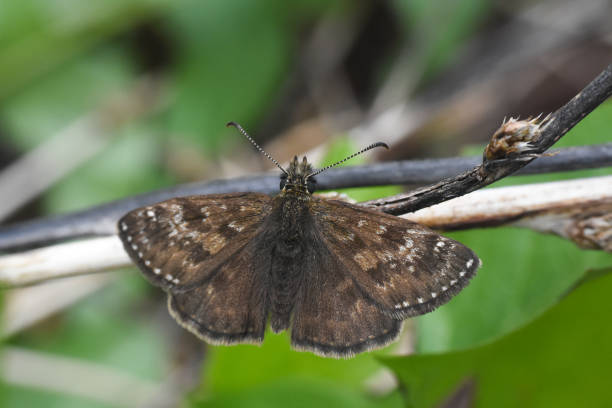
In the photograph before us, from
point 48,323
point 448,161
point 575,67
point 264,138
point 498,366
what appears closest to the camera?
point 498,366

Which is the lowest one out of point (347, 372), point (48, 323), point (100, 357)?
point (347, 372)

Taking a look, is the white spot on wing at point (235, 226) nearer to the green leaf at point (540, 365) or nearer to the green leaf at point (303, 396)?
the green leaf at point (303, 396)

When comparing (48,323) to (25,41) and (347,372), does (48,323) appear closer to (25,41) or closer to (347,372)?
(25,41)

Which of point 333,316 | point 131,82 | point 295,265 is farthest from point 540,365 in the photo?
point 131,82

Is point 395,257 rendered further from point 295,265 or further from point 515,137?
point 515,137

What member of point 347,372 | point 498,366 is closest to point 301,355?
point 347,372

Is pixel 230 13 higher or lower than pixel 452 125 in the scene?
higher
